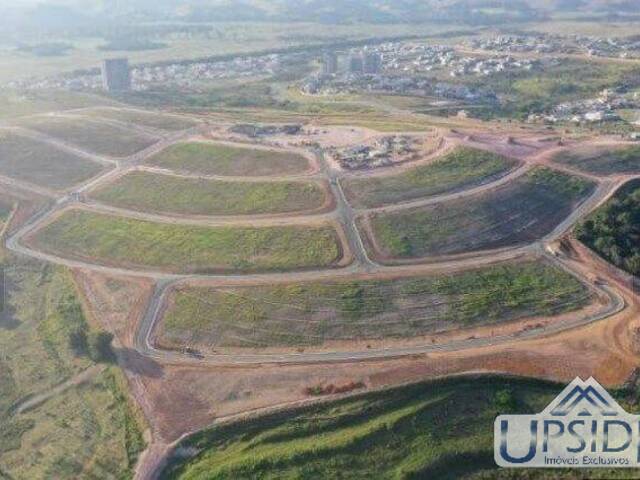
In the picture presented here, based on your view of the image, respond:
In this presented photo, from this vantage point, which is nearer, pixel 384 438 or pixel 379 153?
pixel 384 438

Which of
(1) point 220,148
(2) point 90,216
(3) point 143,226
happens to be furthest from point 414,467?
(1) point 220,148

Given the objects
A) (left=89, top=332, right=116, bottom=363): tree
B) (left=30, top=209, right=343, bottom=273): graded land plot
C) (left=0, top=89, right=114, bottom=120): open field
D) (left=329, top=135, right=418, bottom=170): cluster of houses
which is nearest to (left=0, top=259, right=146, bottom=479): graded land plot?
(left=89, top=332, right=116, bottom=363): tree

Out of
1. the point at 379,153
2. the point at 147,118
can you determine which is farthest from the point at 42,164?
the point at 379,153

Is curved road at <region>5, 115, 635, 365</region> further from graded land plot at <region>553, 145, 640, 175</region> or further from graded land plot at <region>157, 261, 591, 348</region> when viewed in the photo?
graded land plot at <region>553, 145, 640, 175</region>

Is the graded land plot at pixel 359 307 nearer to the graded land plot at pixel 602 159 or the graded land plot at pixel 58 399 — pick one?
the graded land plot at pixel 58 399

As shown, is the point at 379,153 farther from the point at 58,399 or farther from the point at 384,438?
the point at 58,399
